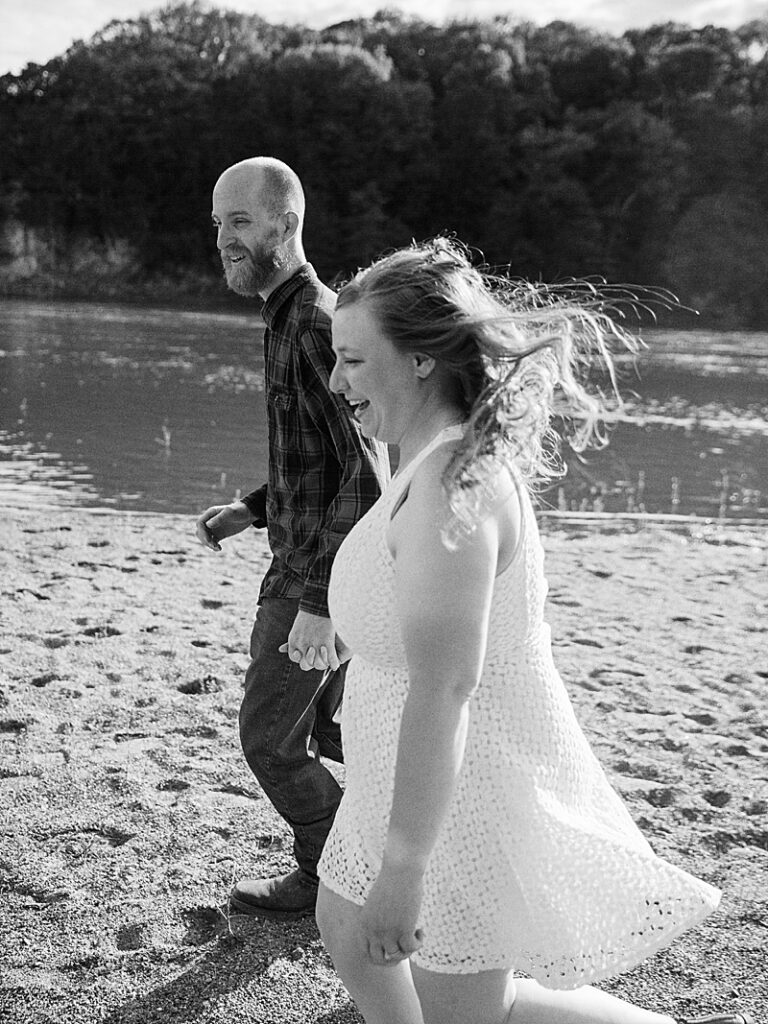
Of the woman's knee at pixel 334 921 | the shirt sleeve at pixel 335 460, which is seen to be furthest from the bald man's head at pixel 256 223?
the woman's knee at pixel 334 921

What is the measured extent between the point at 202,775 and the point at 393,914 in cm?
252

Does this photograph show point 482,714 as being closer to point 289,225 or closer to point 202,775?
point 289,225

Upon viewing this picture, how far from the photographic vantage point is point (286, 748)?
9.61 ft

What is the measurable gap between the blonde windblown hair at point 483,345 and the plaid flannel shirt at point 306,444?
928 millimetres

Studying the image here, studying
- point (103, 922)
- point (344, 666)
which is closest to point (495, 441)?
point (344, 666)

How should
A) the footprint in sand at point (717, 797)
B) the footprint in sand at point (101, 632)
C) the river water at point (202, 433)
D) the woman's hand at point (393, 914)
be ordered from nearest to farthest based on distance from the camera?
the woman's hand at point (393, 914) < the footprint in sand at point (717, 797) < the footprint in sand at point (101, 632) < the river water at point (202, 433)

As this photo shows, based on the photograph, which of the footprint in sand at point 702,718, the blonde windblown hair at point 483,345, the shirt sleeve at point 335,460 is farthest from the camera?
the footprint in sand at point 702,718

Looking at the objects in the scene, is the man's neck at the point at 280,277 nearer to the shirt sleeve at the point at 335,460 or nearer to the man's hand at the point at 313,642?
the shirt sleeve at the point at 335,460

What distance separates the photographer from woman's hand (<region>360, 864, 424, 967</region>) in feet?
5.25

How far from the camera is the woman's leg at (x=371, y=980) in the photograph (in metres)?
1.80

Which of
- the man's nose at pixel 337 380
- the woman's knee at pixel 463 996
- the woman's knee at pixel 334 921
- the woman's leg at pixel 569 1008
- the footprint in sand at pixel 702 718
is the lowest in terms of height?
the footprint in sand at pixel 702 718

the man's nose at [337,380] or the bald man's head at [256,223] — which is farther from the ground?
the bald man's head at [256,223]

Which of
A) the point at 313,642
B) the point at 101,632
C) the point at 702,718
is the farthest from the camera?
the point at 101,632

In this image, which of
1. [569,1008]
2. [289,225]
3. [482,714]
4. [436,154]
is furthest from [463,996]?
[436,154]
